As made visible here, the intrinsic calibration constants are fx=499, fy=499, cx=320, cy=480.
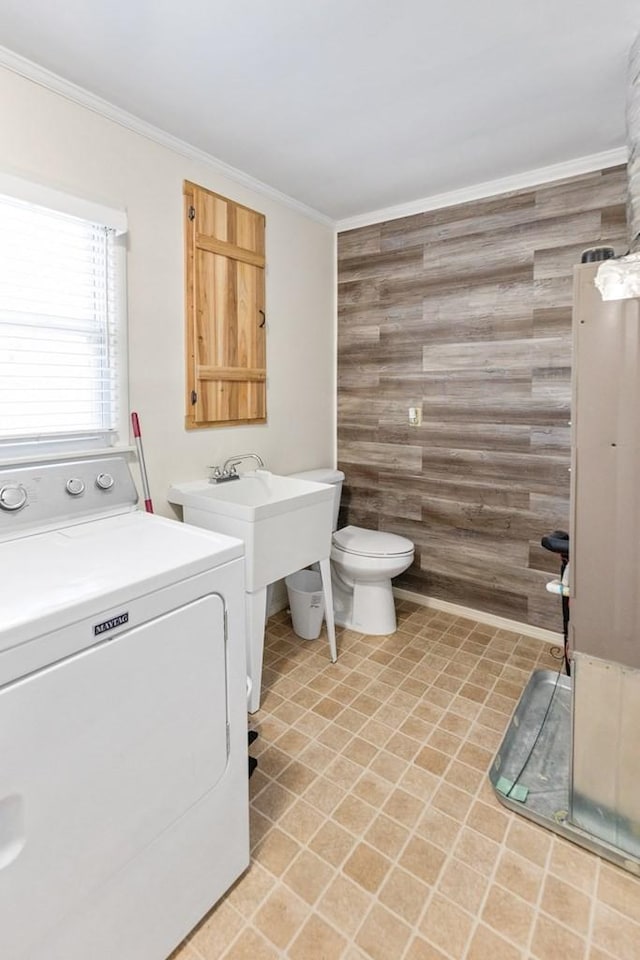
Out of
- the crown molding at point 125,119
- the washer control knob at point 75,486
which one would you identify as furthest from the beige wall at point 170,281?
the washer control knob at point 75,486

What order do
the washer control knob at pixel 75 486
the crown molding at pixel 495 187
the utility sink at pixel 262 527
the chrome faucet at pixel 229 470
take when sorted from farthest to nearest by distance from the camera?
the chrome faucet at pixel 229 470 < the crown molding at pixel 495 187 < the utility sink at pixel 262 527 < the washer control knob at pixel 75 486

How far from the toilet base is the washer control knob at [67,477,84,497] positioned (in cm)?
160

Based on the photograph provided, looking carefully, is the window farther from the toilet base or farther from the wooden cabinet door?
the toilet base

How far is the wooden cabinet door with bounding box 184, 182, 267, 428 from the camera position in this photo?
2320mm

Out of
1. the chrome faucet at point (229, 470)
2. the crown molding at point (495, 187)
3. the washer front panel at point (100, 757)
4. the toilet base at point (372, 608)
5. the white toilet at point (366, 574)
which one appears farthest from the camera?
the toilet base at point (372, 608)

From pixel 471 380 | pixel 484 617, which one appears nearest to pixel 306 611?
pixel 484 617

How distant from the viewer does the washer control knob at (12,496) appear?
1.45m

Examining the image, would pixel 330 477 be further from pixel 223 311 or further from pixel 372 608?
pixel 223 311

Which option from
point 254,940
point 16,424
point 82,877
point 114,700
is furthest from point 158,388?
point 254,940

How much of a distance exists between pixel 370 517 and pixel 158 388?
1.60m

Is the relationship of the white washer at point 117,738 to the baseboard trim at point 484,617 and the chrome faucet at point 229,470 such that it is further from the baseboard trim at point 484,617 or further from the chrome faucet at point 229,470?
the baseboard trim at point 484,617

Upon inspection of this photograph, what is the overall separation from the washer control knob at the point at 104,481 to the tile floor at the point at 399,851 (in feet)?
3.68

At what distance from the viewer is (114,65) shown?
1696 millimetres

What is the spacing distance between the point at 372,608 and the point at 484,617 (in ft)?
2.22
